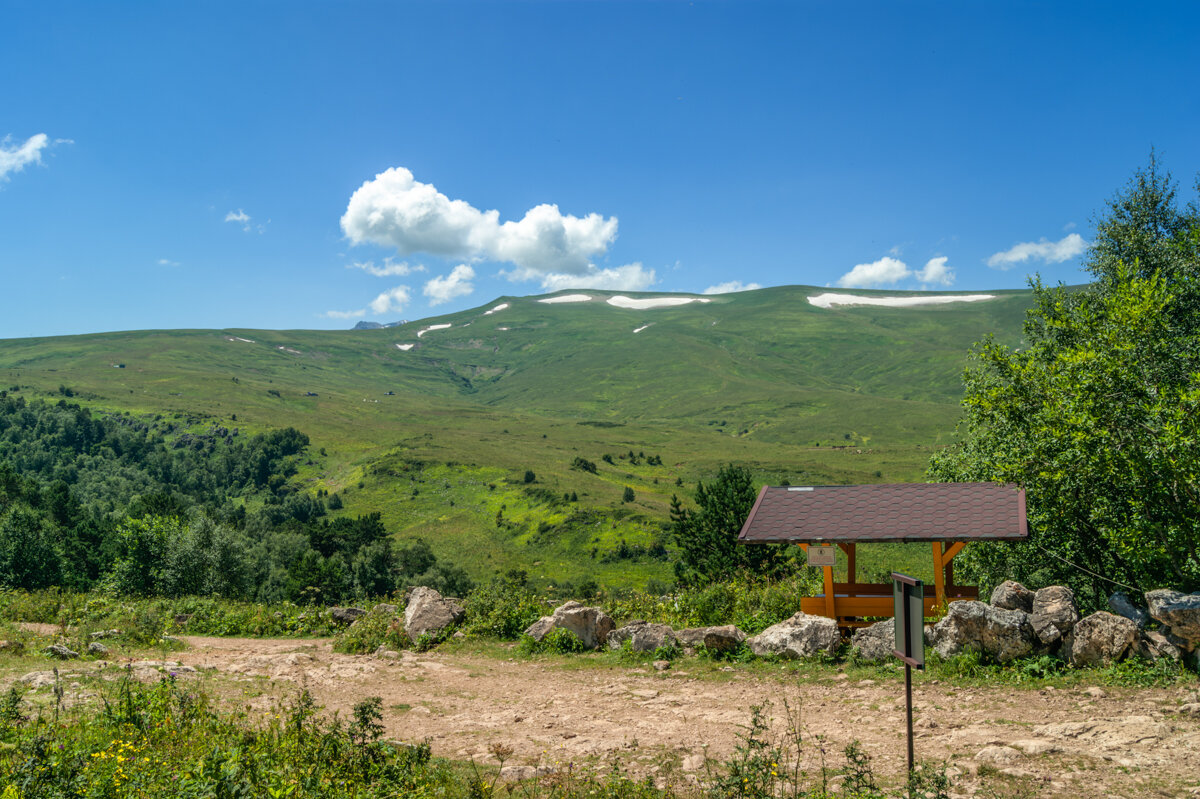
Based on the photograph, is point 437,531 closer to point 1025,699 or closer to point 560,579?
point 560,579

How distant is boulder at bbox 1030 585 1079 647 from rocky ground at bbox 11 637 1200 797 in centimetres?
144

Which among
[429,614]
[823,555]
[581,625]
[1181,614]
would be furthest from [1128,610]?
[429,614]

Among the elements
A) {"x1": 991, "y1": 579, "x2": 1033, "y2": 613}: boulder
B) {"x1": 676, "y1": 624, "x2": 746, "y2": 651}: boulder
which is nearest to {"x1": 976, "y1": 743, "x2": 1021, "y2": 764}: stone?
{"x1": 991, "y1": 579, "x2": 1033, "y2": 613}: boulder

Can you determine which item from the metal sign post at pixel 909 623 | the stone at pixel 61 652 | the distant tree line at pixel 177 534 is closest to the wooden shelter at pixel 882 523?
the metal sign post at pixel 909 623

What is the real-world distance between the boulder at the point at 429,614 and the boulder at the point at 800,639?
8616 millimetres

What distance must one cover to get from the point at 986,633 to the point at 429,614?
1366 centimetres

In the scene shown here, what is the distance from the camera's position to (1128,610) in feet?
42.4

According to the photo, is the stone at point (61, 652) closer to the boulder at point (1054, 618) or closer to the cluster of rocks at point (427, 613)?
the cluster of rocks at point (427, 613)

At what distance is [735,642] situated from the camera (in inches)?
600

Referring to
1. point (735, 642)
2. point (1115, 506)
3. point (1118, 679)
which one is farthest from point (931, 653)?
point (1115, 506)

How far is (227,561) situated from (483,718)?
129 feet

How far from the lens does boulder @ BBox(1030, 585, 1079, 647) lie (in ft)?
41.1

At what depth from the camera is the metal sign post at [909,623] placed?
24.0 ft

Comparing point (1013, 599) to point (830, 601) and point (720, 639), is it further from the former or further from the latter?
point (720, 639)
